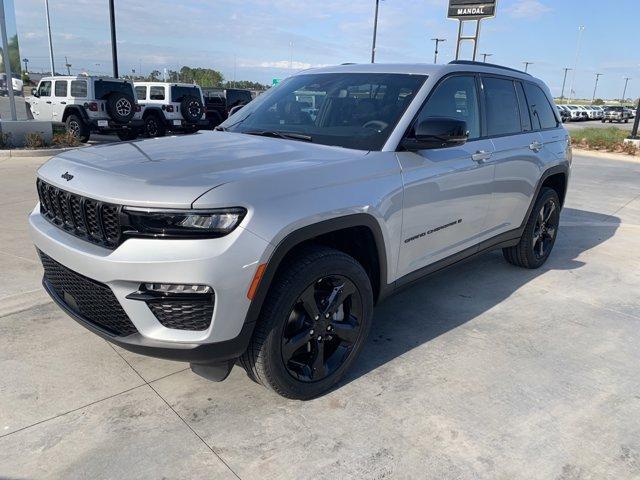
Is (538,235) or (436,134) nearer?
(436,134)

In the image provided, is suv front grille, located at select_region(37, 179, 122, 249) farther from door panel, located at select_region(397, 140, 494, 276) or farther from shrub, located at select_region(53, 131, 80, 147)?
shrub, located at select_region(53, 131, 80, 147)

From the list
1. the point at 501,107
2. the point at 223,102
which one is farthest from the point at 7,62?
the point at 501,107

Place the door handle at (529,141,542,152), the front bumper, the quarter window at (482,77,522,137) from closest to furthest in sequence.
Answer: the front bumper < the quarter window at (482,77,522,137) < the door handle at (529,141,542,152)

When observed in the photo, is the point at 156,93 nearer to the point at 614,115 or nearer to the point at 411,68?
the point at 411,68

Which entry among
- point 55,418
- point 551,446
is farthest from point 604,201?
point 55,418

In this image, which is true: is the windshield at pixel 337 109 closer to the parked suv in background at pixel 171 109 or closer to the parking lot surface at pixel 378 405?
the parking lot surface at pixel 378 405

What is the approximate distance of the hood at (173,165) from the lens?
2320mm

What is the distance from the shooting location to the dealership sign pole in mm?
25938

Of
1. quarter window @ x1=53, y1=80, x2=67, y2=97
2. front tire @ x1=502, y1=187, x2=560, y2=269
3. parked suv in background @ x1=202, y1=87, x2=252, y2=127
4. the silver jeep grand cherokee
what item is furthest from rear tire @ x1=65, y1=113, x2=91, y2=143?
front tire @ x1=502, y1=187, x2=560, y2=269

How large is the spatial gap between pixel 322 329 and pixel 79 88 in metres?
14.3

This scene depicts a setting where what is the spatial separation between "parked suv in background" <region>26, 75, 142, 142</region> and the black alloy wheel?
43.6ft

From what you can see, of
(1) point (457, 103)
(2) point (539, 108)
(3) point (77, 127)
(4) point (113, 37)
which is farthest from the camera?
(4) point (113, 37)

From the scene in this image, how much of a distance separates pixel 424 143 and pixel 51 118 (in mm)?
15148

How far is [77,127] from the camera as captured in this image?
47.1 feet
